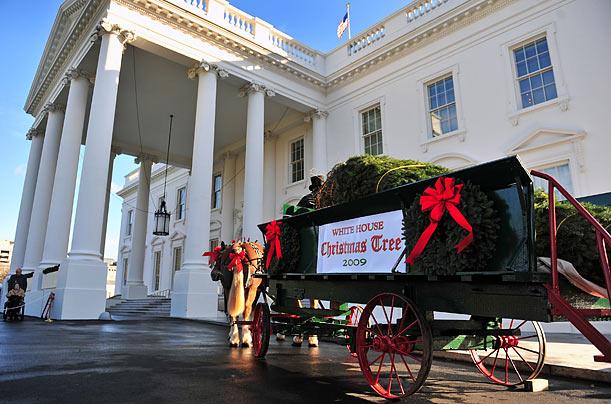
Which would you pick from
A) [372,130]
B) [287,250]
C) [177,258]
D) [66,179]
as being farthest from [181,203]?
[287,250]

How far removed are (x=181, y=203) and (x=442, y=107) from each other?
17.8 metres

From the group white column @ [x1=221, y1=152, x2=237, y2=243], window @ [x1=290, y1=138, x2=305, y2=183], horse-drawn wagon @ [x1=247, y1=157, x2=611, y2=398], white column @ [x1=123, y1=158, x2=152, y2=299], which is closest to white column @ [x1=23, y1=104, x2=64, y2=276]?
white column @ [x1=123, y1=158, x2=152, y2=299]

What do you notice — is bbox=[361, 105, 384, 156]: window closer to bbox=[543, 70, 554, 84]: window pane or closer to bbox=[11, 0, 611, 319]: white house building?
bbox=[11, 0, 611, 319]: white house building

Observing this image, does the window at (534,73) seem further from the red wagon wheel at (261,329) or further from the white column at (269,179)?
the white column at (269,179)

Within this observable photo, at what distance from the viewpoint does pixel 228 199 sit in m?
21.1

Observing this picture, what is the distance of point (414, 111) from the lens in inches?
539

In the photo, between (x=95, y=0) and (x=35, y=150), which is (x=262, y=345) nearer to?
(x=95, y=0)

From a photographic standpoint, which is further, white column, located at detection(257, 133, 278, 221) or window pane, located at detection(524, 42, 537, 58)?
white column, located at detection(257, 133, 278, 221)

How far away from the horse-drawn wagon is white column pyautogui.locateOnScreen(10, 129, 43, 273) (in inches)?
699

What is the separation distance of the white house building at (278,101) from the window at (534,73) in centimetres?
3

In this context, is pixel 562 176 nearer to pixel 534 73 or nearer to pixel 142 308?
pixel 534 73

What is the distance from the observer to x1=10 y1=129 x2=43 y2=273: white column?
17.2 m

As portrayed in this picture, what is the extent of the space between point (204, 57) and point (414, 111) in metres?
7.41

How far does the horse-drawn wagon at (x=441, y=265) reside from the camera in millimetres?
2586
